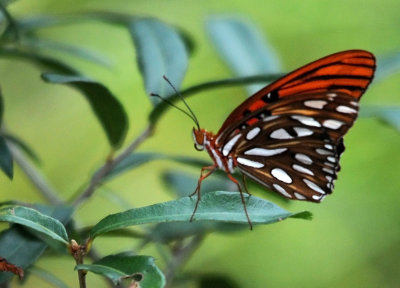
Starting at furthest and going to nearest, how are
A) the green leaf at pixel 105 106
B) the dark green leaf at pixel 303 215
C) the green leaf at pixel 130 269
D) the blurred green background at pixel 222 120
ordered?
1. the blurred green background at pixel 222 120
2. the green leaf at pixel 105 106
3. the dark green leaf at pixel 303 215
4. the green leaf at pixel 130 269

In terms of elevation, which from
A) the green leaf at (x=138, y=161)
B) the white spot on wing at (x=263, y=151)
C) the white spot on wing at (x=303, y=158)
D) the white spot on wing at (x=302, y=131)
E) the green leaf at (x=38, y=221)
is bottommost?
the green leaf at (x=138, y=161)

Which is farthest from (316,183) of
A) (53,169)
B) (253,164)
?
(53,169)

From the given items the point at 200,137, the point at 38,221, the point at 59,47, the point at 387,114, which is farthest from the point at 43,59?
the point at 387,114

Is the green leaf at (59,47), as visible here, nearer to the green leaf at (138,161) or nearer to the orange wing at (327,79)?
the green leaf at (138,161)

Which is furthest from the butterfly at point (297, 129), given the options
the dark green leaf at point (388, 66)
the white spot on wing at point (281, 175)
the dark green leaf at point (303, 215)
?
the dark green leaf at point (388, 66)

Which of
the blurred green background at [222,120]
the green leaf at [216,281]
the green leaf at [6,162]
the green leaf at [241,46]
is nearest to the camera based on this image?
the green leaf at [6,162]

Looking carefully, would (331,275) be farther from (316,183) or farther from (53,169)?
(316,183)
